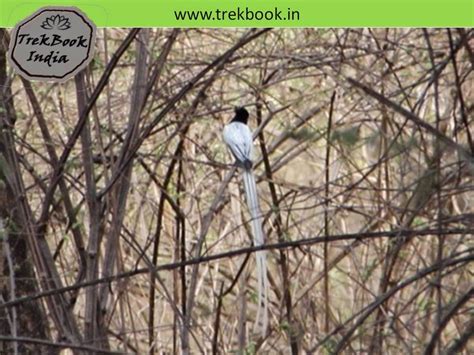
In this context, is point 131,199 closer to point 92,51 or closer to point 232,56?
point 232,56

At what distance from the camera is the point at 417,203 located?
7.59 feet

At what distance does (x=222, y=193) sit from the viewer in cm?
279

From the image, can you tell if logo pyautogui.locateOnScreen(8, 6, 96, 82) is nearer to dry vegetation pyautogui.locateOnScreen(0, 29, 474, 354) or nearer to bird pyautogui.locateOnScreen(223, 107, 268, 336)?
dry vegetation pyautogui.locateOnScreen(0, 29, 474, 354)

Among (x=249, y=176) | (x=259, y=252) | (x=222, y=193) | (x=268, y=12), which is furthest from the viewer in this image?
(x=222, y=193)

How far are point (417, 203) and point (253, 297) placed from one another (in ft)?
2.35

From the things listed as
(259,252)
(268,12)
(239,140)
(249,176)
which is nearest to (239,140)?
(239,140)

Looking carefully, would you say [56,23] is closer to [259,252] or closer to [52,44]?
[52,44]

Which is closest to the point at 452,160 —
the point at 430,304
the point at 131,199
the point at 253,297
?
the point at 430,304

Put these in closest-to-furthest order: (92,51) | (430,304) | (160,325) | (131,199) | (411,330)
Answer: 1. (92,51)
2. (430,304)
3. (411,330)
4. (160,325)
5. (131,199)

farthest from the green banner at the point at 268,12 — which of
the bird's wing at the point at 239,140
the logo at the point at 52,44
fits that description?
the bird's wing at the point at 239,140

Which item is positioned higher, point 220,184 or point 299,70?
point 299,70

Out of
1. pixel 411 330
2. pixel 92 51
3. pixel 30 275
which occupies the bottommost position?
pixel 411 330

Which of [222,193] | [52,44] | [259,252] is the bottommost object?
[259,252]

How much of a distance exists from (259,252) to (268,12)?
664mm
